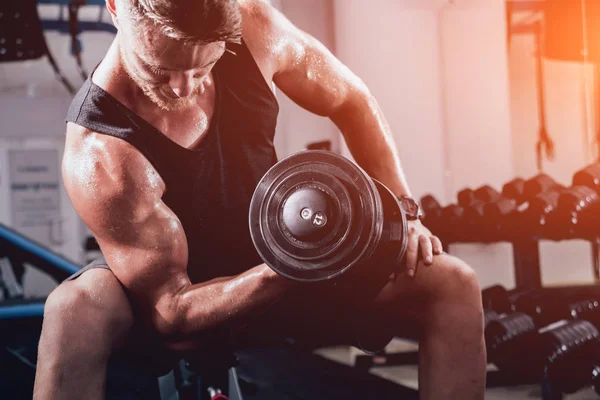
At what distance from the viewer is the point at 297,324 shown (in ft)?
3.16

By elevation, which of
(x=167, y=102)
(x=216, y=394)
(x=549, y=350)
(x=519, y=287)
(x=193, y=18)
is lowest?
(x=519, y=287)

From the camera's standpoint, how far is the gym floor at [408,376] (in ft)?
7.36

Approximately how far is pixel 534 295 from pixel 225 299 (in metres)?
1.75

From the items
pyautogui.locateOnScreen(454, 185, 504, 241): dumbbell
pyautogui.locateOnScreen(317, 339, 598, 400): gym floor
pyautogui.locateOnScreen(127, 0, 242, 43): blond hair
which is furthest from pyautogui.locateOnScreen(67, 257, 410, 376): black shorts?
pyautogui.locateOnScreen(454, 185, 504, 241): dumbbell

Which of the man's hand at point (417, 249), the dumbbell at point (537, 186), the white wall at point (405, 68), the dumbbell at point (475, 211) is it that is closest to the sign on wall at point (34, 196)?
the white wall at point (405, 68)

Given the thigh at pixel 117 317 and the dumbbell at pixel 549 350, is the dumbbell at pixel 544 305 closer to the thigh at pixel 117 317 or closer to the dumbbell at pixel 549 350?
the dumbbell at pixel 549 350

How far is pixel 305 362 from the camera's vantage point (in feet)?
9.78

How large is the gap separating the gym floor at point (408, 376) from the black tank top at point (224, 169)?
1.15 m

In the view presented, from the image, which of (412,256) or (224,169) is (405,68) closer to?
(224,169)

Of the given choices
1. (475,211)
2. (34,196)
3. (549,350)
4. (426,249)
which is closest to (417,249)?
(426,249)

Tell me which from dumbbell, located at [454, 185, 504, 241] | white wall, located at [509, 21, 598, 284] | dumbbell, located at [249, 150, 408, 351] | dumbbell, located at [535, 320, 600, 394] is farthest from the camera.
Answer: white wall, located at [509, 21, 598, 284]

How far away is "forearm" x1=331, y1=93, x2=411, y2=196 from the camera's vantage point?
45.5 inches

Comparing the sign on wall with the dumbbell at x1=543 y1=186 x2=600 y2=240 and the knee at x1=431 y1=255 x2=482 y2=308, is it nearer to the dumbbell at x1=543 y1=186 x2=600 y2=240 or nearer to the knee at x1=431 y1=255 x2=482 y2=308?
the dumbbell at x1=543 y1=186 x2=600 y2=240

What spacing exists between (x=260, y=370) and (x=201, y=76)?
213 centimetres
